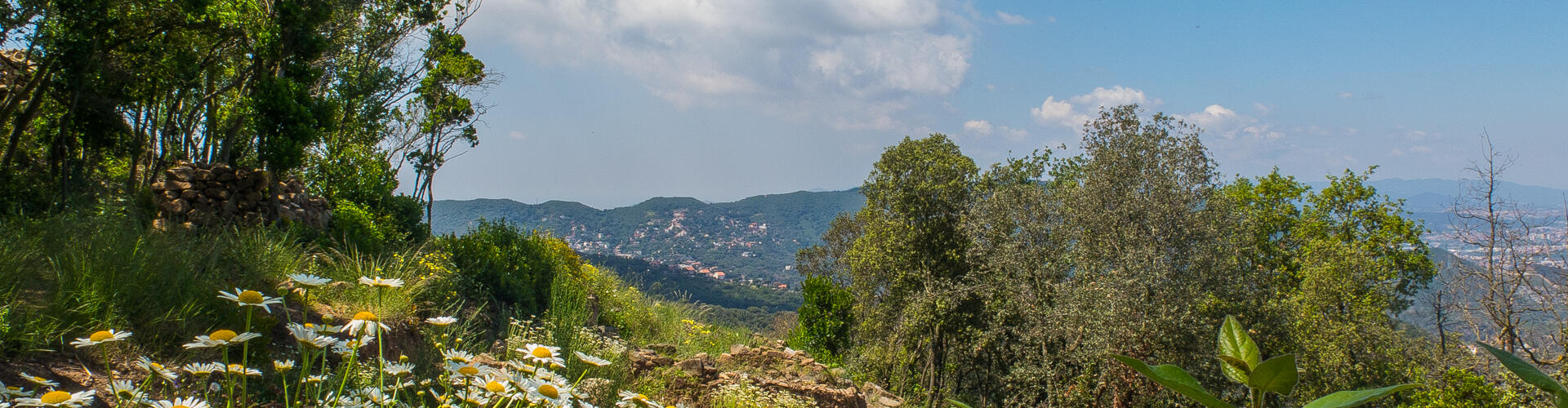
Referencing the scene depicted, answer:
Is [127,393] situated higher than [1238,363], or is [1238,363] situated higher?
[1238,363]

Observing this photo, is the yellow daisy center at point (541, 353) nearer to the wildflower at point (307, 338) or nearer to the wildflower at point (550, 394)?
the wildflower at point (550, 394)

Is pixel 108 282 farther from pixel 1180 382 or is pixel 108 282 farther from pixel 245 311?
pixel 1180 382

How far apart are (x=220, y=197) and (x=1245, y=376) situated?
10171mm

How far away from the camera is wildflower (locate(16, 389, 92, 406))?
152 centimetres

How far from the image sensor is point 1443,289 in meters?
14.6

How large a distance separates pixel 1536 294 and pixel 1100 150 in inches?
303

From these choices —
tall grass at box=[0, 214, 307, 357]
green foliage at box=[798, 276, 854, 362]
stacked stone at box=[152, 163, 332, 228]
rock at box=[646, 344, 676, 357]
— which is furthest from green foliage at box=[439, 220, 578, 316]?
green foliage at box=[798, 276, 854, 362]

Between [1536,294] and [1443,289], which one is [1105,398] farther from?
[1443,289]

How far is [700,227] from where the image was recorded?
338 feet

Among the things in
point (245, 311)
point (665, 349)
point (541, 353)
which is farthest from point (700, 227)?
point (541, 353)

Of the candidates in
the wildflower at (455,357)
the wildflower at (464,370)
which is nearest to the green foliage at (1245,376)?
the wildflower at (464,370)

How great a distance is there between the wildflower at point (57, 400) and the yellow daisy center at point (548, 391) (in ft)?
3.02

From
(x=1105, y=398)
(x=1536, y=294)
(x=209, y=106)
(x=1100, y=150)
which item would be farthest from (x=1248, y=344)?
(x=1536, y=294)

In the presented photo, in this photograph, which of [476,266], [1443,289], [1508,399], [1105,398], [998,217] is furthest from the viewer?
[1443,289]
